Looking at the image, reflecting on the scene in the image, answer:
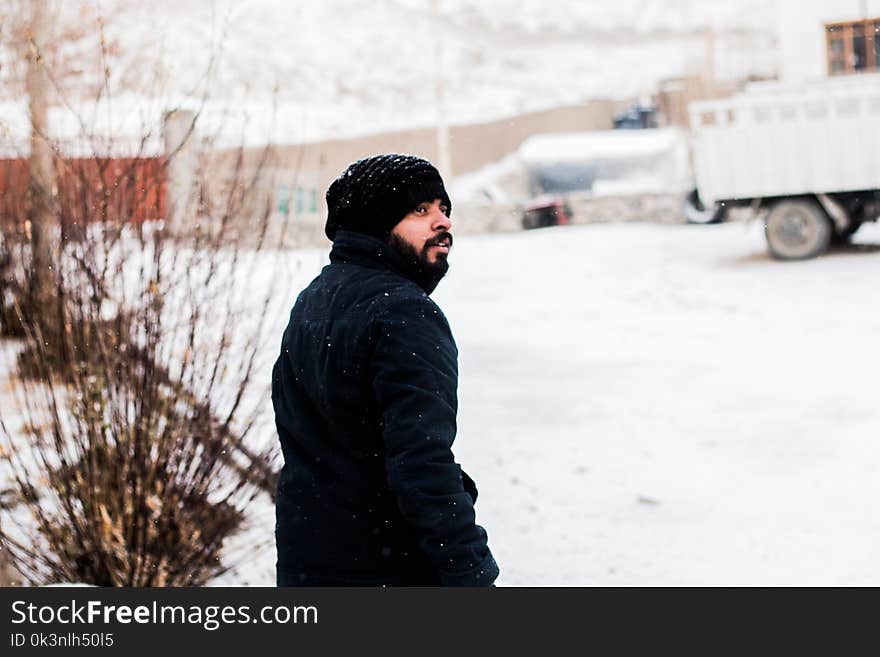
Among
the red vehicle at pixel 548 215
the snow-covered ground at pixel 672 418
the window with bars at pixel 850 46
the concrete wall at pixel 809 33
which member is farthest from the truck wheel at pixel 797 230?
the window with bars at pixel 850 46

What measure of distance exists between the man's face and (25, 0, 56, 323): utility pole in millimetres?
1769

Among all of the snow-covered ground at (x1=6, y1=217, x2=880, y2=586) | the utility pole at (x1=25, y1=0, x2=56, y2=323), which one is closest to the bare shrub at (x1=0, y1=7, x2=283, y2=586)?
the utility pole at (x1=25, y1=0, x2=56, y2=323)

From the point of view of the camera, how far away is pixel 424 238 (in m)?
2.04

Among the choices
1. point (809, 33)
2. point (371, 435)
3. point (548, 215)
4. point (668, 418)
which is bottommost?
point (668, 418)

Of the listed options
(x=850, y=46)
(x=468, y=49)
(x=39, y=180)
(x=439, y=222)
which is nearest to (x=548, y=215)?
(x=850, y=46)

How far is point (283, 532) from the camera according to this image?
2039mm

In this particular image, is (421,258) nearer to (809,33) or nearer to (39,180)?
(39,180)

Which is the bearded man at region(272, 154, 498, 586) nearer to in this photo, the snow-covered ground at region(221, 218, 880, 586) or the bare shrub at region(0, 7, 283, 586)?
the bare shrub at region(0, 7, 283, 586)

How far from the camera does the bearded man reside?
1.83 metres

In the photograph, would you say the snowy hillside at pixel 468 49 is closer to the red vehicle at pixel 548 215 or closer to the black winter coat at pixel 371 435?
the red vehicle at pixel 548 215

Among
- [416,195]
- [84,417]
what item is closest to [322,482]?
[416,195]

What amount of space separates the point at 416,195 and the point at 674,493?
4.46m

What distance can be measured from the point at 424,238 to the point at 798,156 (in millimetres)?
13018

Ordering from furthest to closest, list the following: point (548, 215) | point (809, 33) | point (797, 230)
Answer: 1. point (809, 33)
2. point (548, 215)
3. point (797, 230)
